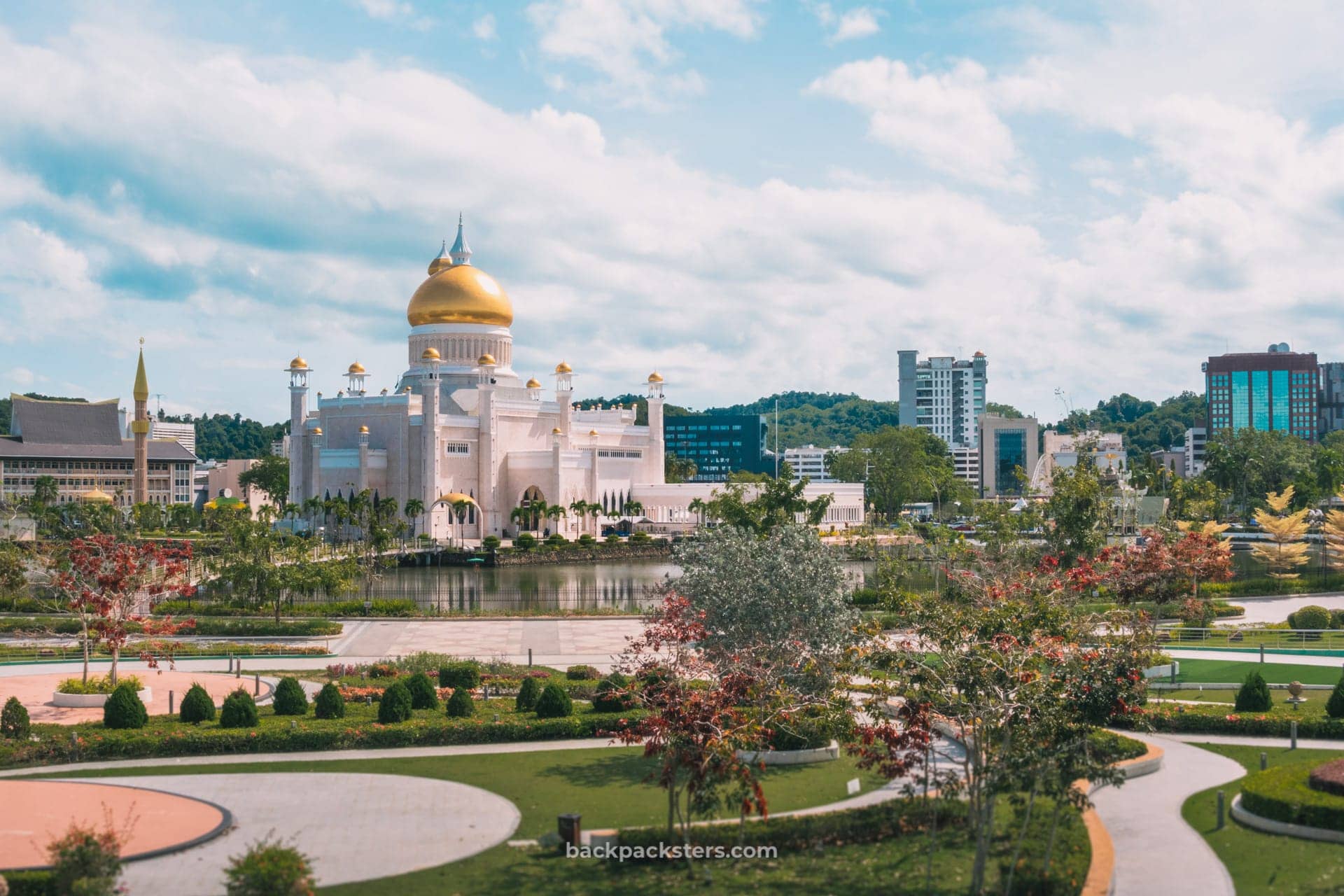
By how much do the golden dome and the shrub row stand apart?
6289cm

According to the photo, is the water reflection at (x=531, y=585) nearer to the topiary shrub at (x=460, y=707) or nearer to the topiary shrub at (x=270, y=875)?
the topiary shrub at (x=460, y=707)

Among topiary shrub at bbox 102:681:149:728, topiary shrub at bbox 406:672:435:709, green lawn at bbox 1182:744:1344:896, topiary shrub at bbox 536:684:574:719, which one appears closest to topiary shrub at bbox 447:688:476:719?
topiary shrub at bbox 406:672:435:709

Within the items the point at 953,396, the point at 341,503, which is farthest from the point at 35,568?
the point at 953,396

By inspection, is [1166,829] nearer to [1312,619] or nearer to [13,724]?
[13,724]

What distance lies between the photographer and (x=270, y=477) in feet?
358

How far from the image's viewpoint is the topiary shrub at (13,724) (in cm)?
2009

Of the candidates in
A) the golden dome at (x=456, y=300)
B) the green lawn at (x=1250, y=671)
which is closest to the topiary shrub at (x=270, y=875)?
the green lawn at (x=1250, y=671)

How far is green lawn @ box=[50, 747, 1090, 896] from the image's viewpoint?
43.8 ft

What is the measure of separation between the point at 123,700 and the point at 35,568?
2612cm

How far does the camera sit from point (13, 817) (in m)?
15.9

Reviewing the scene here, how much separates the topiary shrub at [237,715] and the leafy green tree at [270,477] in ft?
279

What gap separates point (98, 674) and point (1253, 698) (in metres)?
24.7

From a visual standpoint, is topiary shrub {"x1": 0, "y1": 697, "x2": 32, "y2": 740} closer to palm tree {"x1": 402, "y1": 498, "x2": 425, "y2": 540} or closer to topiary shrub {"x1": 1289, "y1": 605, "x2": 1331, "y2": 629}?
topiary shrub {"x1": 1289, "y1": 605, "x2": 1331, "y2": 629}

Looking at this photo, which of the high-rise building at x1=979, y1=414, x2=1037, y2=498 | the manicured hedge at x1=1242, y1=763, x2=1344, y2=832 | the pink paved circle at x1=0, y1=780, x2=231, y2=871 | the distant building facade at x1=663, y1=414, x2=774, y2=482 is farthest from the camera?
the distant building facade at x1=663, y1=414, x2=774, y2=482
